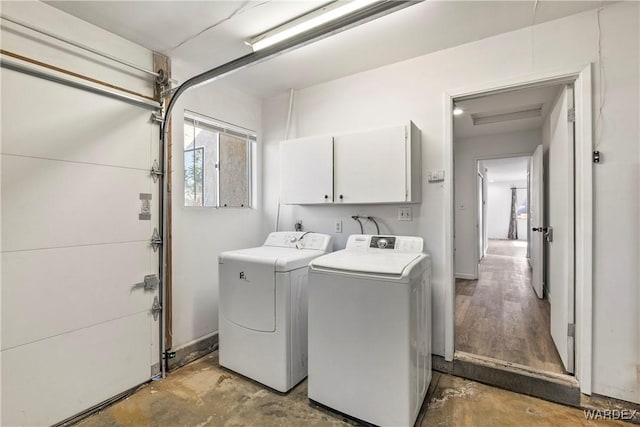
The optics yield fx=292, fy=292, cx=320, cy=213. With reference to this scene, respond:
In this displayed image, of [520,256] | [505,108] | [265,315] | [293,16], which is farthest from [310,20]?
[520,256]

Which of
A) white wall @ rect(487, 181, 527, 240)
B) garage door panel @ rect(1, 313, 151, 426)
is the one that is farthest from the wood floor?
white wall @ rect(487, 181, 527, 240)

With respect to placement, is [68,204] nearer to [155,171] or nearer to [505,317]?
[155,171]

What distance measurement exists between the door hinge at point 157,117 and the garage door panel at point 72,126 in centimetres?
3

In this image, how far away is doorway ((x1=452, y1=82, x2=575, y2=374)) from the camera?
2113 mm

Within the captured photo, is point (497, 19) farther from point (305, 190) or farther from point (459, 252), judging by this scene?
point (459, 252)

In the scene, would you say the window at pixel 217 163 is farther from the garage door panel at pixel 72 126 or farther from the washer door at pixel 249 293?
the washer door at pixel 249 293

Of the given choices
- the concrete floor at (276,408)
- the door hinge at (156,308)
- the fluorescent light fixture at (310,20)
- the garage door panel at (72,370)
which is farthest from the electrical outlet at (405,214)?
the garage door panel at (72,370)

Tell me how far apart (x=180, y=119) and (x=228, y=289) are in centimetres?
149

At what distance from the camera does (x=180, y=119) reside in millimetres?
2490

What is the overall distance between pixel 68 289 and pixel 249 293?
Answer: 1.10 meters

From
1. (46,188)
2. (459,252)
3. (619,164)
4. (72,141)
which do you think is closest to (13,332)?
(46,188)

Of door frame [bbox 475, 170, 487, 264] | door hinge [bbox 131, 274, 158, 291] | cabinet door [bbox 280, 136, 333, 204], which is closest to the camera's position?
door hinge [bbox 131, 274, 158, 291]

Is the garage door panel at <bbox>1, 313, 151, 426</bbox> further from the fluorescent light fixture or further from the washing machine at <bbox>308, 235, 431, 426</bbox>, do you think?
the fluorescent light fixture

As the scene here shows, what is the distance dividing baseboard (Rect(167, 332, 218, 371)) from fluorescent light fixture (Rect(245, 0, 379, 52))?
2.40 meters
